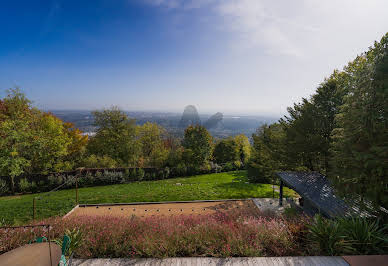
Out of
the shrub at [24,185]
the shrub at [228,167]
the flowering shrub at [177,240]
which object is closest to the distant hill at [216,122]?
the shrub at [228,167]

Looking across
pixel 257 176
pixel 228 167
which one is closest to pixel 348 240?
pixel 257 176

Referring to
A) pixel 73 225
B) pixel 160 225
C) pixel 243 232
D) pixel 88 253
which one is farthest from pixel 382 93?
pixel 73 225

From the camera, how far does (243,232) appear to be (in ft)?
15.5

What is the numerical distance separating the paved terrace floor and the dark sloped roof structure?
229 cm

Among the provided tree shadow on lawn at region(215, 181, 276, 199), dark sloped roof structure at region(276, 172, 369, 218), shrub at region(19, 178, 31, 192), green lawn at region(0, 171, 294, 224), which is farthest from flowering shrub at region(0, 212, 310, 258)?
shrub at region(19, 178, 31, 192)

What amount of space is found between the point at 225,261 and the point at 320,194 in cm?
571

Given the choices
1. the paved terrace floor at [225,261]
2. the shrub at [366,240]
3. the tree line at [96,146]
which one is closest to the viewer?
the paved terrace floor at [225,261]

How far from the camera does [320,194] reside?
24.1 feet

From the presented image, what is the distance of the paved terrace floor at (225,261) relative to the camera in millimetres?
3822

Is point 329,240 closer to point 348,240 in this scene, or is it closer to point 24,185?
point 348,240

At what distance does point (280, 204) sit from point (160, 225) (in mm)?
8159

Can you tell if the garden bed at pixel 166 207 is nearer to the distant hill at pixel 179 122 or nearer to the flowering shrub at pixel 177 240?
the flowering shrub at pixel 177 240

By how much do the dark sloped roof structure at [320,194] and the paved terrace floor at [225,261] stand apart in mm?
2285

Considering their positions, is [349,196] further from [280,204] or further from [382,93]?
[280,204]
